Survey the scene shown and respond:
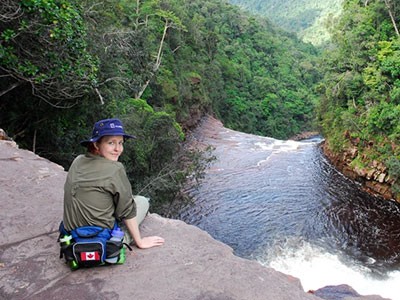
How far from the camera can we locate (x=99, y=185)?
8.12 ft

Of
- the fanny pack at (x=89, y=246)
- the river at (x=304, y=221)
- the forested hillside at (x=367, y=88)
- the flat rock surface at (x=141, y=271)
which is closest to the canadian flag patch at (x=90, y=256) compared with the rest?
the fanny pack at (x=89, y=246)

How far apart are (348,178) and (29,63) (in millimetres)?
15905

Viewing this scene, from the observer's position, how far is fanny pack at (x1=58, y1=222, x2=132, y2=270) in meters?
2.49

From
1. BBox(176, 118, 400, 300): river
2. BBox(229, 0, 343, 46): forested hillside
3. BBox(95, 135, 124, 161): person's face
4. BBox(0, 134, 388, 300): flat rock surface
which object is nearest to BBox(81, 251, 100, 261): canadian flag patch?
BBox(0, 134, 388, 300): flat rock surface

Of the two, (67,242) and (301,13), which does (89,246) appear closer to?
(67,242)

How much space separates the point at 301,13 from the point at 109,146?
A: 130625 millimetres

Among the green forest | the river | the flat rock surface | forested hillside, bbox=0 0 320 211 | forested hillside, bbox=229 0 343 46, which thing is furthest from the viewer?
forested hillside, bbox=229 0 343 46

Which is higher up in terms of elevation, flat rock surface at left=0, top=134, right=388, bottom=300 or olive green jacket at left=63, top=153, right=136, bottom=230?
olive green jacket at left=63, top=153, right=136, bottom=230

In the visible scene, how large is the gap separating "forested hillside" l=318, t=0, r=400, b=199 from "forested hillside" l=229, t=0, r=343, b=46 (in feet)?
241

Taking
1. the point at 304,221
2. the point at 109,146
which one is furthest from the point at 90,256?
the point at 304,221

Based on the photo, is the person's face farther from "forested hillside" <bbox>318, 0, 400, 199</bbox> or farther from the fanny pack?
"forested hillside" <bbox>318, 0, 400, 199</bbox>

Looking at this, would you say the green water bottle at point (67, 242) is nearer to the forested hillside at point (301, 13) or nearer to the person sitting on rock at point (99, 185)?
the person sitting on rock at point (99, 185)

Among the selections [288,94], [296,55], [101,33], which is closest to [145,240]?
[101,33]

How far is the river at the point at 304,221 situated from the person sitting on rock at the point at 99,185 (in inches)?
312
